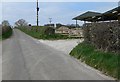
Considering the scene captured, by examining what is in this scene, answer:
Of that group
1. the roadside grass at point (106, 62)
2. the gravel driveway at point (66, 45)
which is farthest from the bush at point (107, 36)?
the gravel driveway at point (66, 45)

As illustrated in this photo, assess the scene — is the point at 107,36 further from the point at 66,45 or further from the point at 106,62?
the point at 66,45

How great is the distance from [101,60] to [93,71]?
0.99m

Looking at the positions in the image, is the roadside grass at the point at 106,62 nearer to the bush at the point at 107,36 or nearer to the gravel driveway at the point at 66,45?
the bush at the point at 107,36

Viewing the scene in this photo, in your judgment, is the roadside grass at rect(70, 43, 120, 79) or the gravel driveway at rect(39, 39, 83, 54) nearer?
the roadside grass at rect(70, 43, 120, 79)

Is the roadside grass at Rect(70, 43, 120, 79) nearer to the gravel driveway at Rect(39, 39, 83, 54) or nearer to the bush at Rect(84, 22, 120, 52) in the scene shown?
the bush at Rect(84, 22, 120, 52)

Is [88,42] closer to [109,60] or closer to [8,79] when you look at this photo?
[109,60]

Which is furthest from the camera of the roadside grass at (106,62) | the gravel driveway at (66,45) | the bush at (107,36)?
the gravel driveway at (66,45)

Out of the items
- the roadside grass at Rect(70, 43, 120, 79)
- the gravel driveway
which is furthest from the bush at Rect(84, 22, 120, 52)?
the gravel driveway

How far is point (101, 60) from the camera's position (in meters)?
14.4

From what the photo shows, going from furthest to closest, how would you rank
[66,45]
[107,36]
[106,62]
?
[66,45] < [107,36] < [106,62]

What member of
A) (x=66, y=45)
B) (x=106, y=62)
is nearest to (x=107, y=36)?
(x=106, y=62)

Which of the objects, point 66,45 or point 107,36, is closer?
point 107,36

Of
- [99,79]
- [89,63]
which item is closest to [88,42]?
[89,63]

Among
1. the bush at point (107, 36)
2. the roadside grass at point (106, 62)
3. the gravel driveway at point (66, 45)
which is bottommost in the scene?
the gravel driveway at point (66, 45)
